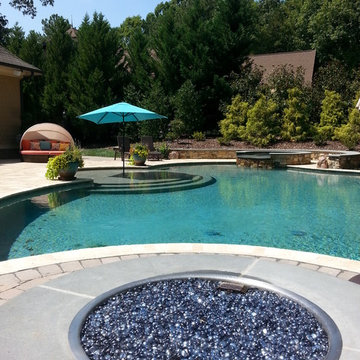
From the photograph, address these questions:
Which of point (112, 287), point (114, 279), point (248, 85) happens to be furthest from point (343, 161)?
point (112, 287)

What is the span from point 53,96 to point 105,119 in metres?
10.1

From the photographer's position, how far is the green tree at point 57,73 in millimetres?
22812

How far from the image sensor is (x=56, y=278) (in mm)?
3680

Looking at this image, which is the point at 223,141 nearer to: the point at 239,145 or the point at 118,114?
the point at 239,145

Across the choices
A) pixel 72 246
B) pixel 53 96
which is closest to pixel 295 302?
pixel 72 246

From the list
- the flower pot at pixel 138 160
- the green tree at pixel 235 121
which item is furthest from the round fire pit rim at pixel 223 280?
the green tree at pixel 235 121

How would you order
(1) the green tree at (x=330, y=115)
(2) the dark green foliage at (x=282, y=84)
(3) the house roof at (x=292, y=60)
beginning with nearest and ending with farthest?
(1) the green tree at (x=330, y=115) < (2) the dark green foliage at (x=282, y=84) < (3) the house roof at (x=292, y=60)

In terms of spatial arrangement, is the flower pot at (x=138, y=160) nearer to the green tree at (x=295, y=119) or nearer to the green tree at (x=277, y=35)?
the green tree at (x=295, y=119)

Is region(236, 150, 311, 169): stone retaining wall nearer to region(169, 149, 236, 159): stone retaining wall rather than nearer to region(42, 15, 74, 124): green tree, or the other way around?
region(169, 149, 236, 159): stone retaining wall

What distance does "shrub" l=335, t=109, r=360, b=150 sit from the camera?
1670cm

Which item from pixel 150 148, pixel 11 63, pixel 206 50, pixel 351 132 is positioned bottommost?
pixel 150 148

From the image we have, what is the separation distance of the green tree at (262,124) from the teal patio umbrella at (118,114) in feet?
21.3

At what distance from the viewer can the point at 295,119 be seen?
62.6 feet

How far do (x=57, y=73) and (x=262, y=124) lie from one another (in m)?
12.5
